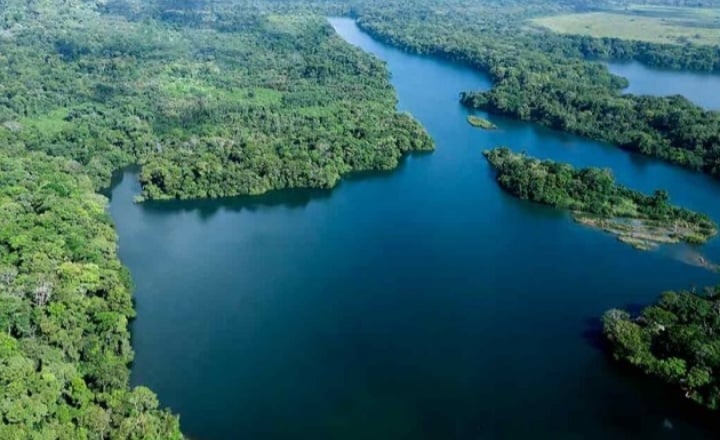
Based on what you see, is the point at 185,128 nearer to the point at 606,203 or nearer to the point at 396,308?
the point at 396,308

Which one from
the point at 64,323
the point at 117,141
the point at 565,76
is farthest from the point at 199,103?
the point at 565,76

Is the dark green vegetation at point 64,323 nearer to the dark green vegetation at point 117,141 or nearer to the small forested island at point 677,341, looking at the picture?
the dark green vegetation at point 117,141

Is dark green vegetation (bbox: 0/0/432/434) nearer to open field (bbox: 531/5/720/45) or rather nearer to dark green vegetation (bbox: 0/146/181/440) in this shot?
dark green vegetation (bbox: 0/146/181/440)

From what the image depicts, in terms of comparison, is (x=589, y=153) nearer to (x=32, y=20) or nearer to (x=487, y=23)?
(x=487, y=23)

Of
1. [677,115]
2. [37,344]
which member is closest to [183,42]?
[677,115]

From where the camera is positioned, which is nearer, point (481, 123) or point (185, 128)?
point (185, 128)

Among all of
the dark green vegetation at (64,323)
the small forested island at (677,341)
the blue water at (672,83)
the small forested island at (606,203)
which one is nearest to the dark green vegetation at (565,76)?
the blue water at (672,83)
